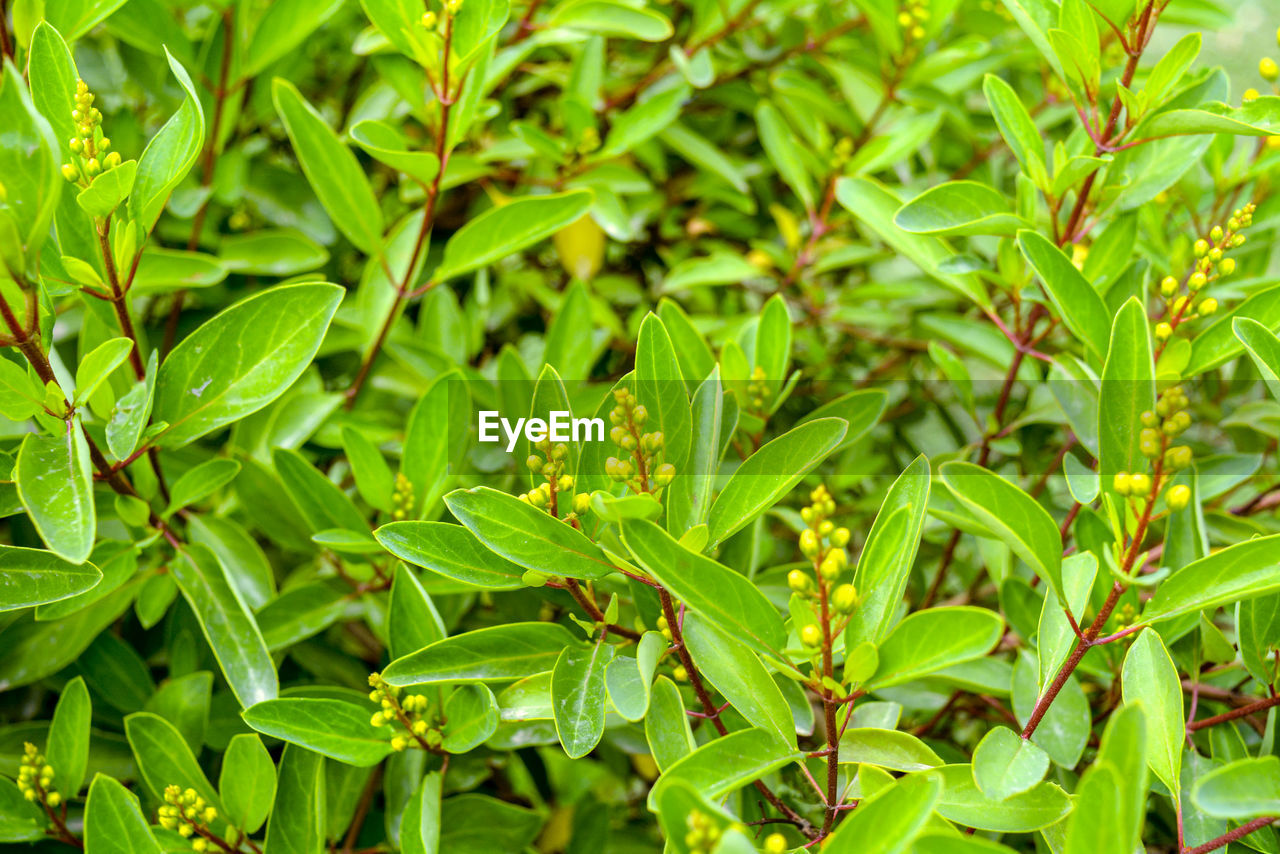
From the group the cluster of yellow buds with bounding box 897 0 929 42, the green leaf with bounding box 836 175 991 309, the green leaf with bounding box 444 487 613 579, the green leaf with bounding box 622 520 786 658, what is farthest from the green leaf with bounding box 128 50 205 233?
the cluster of yellow buds with bounding box 897 0 929 42

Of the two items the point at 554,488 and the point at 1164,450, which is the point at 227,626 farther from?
the point at 1164,450

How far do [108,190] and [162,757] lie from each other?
1.56ft

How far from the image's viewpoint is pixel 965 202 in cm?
87

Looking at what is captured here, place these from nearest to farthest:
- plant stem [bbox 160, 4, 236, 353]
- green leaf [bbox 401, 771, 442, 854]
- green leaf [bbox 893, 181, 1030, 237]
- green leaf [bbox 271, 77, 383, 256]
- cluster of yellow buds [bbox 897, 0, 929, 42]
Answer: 1. green leaf [bbox 401, 771, 442, 854]
2. green leaf [bbox 893, 181, 1030, 237]
3. green leaf [bbox 271, 77, 383, 256]
4. plant stem [bbox 160, 4, 236, 353]
5. cluster of yellow buds [bbox 897, 0, 929, 42]

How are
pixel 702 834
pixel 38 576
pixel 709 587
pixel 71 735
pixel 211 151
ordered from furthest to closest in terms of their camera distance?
pixel 211 151 → pixel 71 735 → pixel 38 576 → pixel 709 587 → pixel 702 834

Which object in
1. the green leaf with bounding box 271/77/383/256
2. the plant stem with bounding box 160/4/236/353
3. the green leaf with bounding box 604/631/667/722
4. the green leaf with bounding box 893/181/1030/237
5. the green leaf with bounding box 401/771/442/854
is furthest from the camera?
the plant stem with bounding box 160/4/236/353

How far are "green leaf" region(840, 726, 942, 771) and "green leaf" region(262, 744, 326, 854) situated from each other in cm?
43

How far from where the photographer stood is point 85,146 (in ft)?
2.22

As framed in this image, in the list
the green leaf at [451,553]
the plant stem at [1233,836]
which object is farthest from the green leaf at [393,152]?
the plant stem at [1233,836]

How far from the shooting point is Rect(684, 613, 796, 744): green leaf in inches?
25.3

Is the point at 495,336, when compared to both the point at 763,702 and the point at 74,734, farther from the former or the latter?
the point at 763,702

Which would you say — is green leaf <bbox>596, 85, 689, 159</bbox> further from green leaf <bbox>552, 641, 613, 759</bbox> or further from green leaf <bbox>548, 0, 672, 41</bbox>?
green leaf <bbox>552, 641, 613, 759</bbox>

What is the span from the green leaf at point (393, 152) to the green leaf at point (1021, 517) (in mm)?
586

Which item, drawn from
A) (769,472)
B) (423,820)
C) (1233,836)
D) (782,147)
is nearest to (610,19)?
(782,147)
